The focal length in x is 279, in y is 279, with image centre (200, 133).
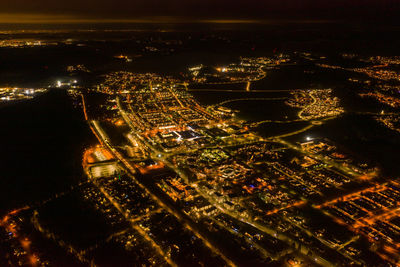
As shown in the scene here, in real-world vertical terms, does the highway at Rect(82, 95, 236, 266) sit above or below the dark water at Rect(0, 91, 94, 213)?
above

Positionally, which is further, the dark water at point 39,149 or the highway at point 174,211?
the dark water at point 39,149

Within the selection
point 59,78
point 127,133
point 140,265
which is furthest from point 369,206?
point 59,78

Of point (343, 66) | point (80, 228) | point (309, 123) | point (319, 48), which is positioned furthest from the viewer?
point (319, 48)

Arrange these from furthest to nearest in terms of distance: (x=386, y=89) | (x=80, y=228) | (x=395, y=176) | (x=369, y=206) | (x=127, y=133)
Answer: (x=386, y=89), (x=127, y=133), (x=395, y=176), (x=369, y=206), (x=80, y=228)

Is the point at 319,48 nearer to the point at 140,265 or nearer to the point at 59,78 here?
the point at 59,78

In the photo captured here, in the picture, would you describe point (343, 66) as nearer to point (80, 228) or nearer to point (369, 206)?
point (369, 206)

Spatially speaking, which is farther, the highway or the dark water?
the dark water

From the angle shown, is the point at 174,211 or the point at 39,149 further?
the point at 39,149

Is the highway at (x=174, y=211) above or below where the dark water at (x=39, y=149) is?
above

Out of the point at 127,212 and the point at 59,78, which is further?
the point at 59,78

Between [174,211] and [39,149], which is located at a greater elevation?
[174,211]
